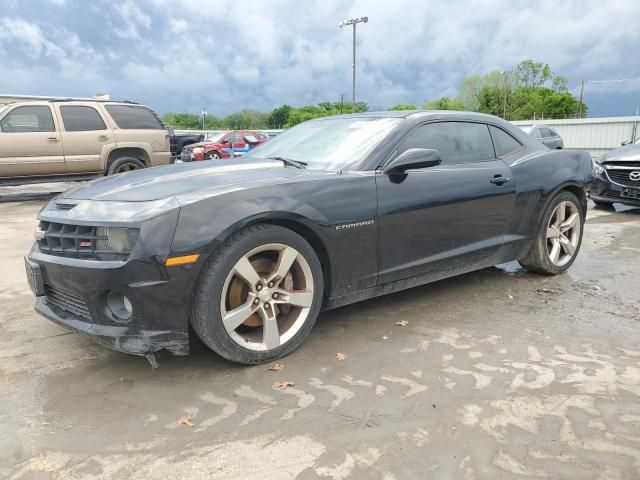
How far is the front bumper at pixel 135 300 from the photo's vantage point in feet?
8.55

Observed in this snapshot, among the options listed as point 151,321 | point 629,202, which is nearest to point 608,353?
point 151,321

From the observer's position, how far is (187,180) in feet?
10.1

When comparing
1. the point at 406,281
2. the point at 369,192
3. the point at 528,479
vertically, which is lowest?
the point at 528,479

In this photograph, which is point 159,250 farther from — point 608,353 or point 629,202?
point 629,202

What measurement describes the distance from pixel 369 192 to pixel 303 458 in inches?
66.4

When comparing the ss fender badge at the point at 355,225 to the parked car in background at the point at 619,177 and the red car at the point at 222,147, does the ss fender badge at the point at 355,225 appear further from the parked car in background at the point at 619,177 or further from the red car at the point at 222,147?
the red car at the point at 222,147

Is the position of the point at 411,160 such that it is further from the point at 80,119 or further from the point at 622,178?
the point at 80,119

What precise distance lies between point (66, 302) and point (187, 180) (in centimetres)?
93

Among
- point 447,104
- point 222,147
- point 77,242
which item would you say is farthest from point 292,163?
point 447,104

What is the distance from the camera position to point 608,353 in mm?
3201

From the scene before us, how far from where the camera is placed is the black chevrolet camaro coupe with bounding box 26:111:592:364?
2.67 meters

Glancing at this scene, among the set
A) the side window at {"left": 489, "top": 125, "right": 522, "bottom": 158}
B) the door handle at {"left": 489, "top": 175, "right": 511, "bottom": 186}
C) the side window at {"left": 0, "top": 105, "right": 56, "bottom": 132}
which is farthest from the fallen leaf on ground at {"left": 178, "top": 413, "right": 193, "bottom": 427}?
the side window at {"left": 0, "top": 105, "right": 56, "bottom": 132}

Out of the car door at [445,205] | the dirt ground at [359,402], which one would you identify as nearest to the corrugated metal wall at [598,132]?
the car door at [445,205]

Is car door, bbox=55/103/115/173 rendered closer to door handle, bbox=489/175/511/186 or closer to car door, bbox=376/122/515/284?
car door, bbox=376/122/515/284
